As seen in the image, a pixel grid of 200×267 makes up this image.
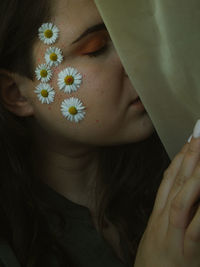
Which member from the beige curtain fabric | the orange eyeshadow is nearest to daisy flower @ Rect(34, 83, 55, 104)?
the orange eyeshadow

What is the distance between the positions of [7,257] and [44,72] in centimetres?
42

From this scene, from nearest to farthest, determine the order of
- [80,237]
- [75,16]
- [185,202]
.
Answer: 1. [185,202]
2. [75,16]
3. [80,237]

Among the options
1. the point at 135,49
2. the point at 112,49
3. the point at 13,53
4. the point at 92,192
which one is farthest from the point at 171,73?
the point at 92,192

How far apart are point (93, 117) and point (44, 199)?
283mm

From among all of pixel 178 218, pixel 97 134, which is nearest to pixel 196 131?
pixel 178 218

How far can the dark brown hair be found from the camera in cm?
89

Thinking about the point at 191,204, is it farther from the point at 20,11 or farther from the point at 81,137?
the point at 20,11

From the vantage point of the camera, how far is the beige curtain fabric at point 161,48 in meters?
0.71

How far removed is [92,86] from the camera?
880mm

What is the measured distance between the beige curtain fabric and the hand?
3.2 inches

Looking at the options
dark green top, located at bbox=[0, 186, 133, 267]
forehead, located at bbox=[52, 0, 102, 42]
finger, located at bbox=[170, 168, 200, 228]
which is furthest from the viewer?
dark green top, located at bbox=[0, 186, 133, 267]

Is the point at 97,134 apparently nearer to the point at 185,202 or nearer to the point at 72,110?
the point at 72,110

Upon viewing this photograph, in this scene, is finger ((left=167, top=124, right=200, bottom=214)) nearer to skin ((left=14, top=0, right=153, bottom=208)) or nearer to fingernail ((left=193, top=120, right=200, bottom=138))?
fingernail ((left=193, top=120, right=200, bottom=138))

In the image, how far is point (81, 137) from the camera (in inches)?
36.3
